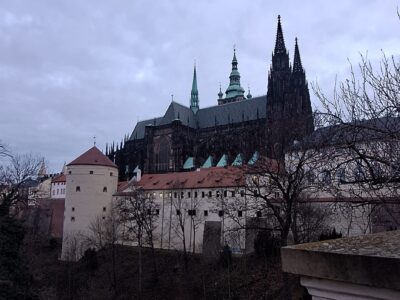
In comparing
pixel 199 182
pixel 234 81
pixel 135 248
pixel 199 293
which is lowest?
pixel 199 293

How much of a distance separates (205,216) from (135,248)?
935 cm

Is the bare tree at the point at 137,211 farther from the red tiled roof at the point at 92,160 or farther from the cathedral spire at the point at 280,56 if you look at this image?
the cathedral spire at the point at 280,56

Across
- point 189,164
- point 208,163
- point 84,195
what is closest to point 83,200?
point 84,195

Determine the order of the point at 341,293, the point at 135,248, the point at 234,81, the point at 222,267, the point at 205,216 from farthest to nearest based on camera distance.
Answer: the point at 234,81
the point at 135,248
the point at 205,216
the point at 222,267
the point at 341,293

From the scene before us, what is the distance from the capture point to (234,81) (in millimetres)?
92312

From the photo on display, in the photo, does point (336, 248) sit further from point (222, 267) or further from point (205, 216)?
point (205, 216)

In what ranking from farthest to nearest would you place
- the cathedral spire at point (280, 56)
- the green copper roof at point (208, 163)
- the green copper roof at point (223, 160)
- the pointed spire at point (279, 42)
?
the pointed spire at point (279, 42) → the cathedral spire at point (280, 56) → the green copper roof at point (208, 163) → the green copper roof at point (223, 160)

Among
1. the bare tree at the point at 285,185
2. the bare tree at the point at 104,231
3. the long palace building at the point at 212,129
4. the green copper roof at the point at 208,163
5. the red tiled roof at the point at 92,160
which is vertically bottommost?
the bare tree at the point at 104,231

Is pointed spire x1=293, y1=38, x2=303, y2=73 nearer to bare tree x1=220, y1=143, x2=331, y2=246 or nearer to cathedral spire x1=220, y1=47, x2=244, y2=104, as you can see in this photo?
cathedral spire x1=220, y1=47, x2=244, y2=104

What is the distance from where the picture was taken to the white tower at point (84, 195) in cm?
4528

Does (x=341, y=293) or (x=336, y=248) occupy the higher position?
(x=336, y=248)

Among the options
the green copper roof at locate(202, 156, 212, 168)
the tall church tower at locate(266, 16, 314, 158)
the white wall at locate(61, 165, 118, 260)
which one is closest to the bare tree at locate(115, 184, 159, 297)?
the white wall at locate(61, 165, 118, 260)

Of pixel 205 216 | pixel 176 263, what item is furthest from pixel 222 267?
pixel 205 216

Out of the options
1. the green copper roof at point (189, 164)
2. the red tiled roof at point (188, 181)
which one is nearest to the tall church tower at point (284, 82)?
the green copper roof at point (189, 164)
